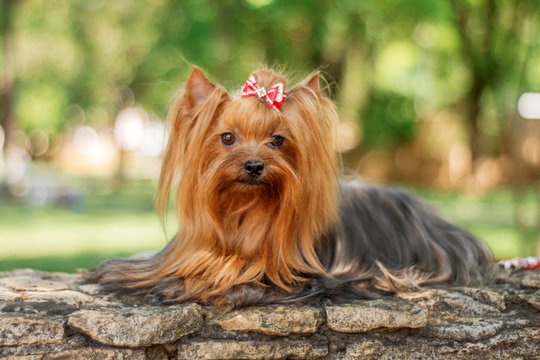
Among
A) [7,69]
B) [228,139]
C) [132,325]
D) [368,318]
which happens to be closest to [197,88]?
[228,139]

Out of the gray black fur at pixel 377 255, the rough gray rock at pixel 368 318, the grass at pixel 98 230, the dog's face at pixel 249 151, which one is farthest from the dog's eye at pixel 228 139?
the grass at pixel 98 230

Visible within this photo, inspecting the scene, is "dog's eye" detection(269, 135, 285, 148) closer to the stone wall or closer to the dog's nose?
the dog's nose

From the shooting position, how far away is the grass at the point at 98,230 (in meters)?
6.48

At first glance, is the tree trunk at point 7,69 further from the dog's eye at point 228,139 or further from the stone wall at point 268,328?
the dog's eye at point 228,139

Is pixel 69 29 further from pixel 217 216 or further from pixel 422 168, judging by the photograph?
pixel 217 216

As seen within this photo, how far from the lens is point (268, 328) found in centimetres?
262

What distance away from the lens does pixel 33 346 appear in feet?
8.19

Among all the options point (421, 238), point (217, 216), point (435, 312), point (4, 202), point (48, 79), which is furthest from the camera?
point (48, 79)

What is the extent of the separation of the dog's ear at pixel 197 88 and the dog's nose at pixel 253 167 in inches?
19.8

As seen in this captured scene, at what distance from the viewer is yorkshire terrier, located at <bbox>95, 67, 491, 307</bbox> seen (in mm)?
2637

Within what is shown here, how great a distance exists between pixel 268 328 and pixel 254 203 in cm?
60

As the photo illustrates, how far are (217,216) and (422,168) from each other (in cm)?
1594

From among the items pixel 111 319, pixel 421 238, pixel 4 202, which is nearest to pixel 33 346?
pixel 111 319

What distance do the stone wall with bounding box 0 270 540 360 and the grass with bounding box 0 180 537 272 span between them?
4.23 ft
